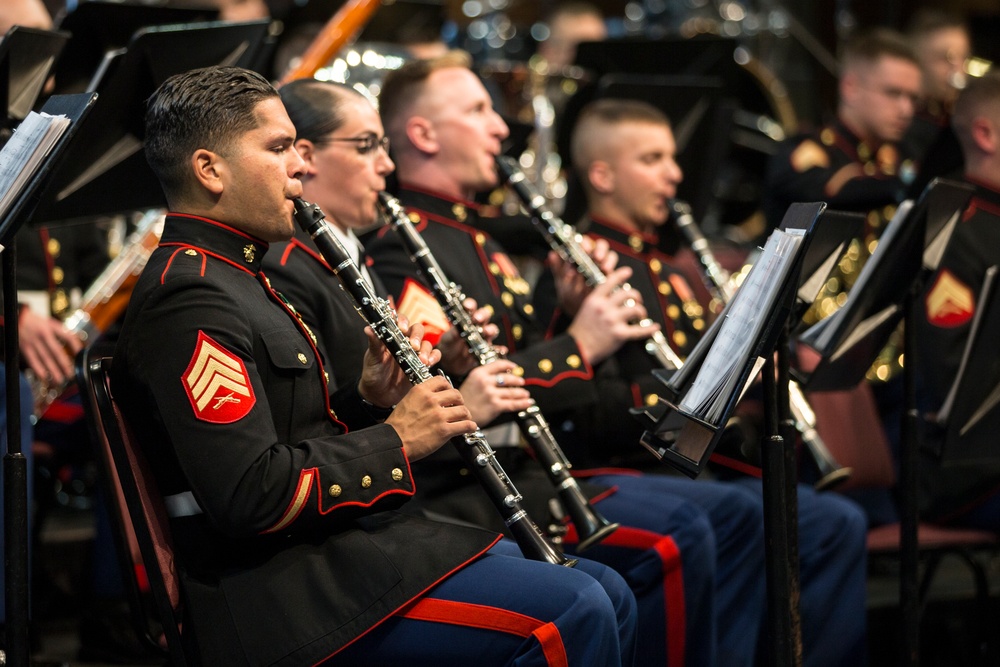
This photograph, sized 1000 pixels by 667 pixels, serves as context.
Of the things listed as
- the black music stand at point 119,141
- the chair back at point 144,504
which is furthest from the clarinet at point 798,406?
the chair back at point 144,504

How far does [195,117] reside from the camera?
218 cm

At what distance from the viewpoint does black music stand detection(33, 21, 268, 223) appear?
8.67 feet

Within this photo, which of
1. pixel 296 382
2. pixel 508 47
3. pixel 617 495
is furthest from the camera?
pixel 508 47

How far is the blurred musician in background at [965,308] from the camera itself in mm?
3588

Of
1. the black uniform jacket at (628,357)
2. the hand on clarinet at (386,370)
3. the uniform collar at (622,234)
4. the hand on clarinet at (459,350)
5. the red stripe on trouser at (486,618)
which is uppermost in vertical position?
the hand on clarinet at (386,370)

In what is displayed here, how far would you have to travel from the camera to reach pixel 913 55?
548 cm

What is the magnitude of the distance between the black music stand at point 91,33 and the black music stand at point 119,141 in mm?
648

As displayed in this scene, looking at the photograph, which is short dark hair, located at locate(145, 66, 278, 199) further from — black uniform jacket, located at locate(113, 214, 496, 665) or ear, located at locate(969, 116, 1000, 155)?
ear, located at locate(969, 116, 1000, 155)

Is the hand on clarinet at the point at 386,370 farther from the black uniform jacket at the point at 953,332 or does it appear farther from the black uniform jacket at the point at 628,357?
the black uniform jacket at the point at 953,332

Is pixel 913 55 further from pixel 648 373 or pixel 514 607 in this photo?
pixel 514 607

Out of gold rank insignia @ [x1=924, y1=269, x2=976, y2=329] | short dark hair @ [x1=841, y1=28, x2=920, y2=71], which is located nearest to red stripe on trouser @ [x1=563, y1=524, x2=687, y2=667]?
gold rank insignia @ [x1=924, y1=269, x2=976, y2=329]

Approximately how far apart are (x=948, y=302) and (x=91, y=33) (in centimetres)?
273

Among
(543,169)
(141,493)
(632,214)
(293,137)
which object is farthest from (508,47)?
(141,493)

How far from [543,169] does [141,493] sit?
10.7 feet
